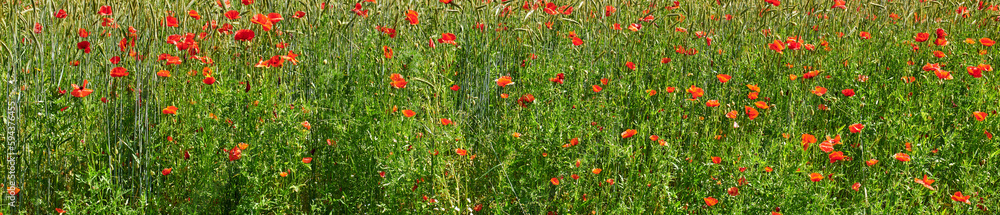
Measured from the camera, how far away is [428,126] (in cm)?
186

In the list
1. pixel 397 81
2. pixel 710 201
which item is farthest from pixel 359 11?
pixel 710 201

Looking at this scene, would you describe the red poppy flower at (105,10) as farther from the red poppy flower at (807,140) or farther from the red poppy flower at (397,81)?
the red poppy flower at (807,140)

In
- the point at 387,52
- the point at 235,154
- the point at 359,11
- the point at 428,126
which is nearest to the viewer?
the point at 235,154

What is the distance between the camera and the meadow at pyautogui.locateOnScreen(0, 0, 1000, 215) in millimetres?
1760

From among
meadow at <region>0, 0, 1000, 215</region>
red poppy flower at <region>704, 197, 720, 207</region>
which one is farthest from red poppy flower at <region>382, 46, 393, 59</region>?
red poppy flower at <region>704, 197, 720, 207</region>

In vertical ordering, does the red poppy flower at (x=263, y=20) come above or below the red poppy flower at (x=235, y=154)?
above

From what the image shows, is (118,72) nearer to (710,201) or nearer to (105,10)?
(105,10)

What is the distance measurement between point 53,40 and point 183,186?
1.70 feet

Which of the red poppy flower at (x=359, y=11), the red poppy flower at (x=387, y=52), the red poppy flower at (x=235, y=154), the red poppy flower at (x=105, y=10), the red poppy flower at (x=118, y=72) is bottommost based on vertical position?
the red poppy flower at (x=235, y=154)

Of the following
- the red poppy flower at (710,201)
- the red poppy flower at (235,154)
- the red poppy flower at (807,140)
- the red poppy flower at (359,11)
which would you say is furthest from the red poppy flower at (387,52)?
the red poppy flower at (807,140)

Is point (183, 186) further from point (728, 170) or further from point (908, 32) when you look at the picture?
point (908, 32)

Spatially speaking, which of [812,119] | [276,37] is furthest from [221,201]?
[812,119]

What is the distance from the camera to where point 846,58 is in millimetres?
2818

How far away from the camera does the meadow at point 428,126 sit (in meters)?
1.76
